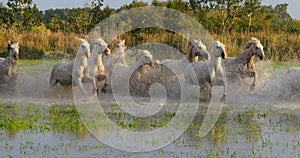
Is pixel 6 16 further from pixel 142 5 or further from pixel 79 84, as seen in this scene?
pixel 79 84

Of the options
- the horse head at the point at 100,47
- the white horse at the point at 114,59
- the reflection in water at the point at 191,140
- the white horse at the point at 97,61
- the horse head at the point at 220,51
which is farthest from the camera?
the white horse at the point at 114,59

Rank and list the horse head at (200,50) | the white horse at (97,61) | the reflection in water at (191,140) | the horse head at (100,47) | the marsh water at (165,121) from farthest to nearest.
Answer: the horse head at (200,50) < the horse head at (100,47) < the white horse at (97,61) < the marsh water at (165,121) < the reflection in water at (191,140)

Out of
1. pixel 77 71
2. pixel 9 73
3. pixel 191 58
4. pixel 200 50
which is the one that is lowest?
pixel 9 73

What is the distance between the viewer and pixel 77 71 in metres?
16.2

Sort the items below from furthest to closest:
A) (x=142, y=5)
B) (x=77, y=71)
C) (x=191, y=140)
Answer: (x=142, y=5) < (x=77, y=71) < (x=191, y=140)

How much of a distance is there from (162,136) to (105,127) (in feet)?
4.46

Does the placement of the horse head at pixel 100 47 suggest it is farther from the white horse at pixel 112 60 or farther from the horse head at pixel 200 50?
the horse head at pixel 200 50

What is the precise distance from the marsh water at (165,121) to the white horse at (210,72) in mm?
582

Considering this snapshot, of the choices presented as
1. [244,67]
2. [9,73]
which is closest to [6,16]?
[9,73]

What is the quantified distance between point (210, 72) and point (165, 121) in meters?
3.40

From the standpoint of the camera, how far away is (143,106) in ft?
49.8

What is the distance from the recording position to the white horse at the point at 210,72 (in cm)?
1587

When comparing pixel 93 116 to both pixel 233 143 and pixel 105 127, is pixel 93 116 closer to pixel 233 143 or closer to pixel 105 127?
pixel 105 127

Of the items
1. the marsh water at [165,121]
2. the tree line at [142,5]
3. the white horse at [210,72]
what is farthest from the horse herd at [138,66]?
the tree line at [142,5]
